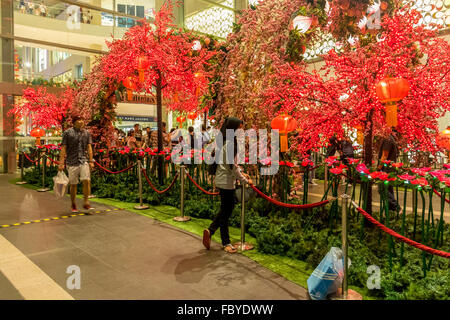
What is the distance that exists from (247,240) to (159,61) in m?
4.75

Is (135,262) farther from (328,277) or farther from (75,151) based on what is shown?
(75,151)

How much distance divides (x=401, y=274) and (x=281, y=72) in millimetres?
2982

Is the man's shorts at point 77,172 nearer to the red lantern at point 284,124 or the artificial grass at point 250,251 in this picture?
the artificial grass at point 250,251

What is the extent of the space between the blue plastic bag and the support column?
1376cm

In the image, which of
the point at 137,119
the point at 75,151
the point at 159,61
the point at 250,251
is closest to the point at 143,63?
the point at 159,61

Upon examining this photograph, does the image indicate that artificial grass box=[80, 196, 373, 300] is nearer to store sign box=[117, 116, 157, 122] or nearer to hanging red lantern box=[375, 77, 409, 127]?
hanging red lantern box=[375, 77, 409, 127]

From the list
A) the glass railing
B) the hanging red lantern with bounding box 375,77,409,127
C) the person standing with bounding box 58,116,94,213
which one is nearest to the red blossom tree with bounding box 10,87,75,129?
the person standing with bounding box 58,116,94,213

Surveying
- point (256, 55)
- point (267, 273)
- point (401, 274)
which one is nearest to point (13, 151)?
point (256, 55)

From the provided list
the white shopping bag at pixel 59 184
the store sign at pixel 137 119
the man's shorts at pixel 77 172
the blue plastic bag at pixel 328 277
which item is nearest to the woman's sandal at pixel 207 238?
the blue plastic bag at pixel 328 277

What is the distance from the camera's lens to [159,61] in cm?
784

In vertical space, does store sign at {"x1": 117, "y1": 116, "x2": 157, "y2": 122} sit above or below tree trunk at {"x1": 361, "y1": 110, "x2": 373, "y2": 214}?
above

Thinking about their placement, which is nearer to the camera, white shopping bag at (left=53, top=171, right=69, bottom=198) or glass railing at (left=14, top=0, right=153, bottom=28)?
white shopping bag at (left=53, top=171, right=69, bottom=198)

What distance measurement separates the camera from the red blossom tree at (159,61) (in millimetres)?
7871

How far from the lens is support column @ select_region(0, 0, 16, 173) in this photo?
43.9 feet
